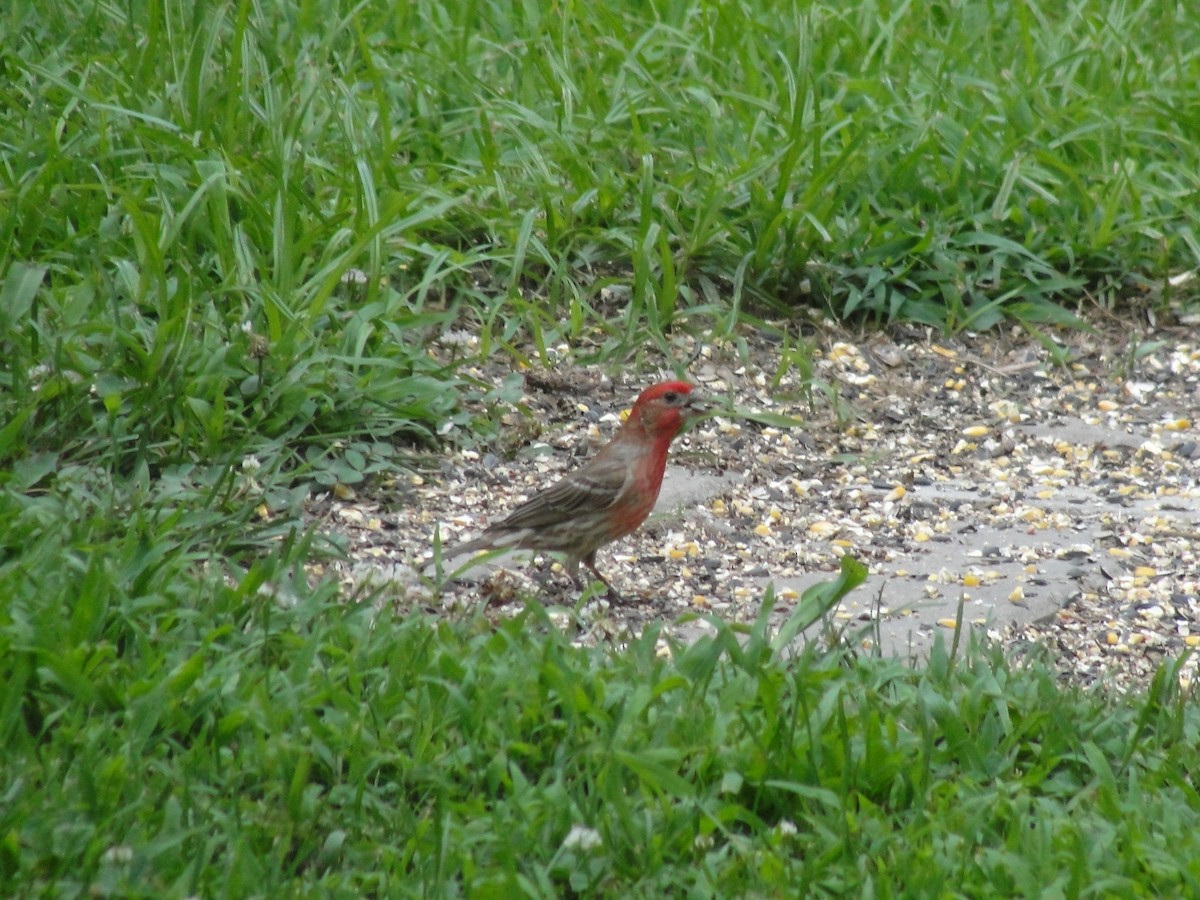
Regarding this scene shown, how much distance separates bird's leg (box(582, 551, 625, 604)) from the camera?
181 inches

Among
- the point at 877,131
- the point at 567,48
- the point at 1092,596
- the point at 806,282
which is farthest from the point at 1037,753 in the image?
the point at 567,48

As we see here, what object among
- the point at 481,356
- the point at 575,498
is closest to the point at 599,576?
the point at 575,498

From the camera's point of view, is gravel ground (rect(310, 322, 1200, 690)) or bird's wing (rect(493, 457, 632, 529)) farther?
bird's wing (rect(493, 457, 632, 529))

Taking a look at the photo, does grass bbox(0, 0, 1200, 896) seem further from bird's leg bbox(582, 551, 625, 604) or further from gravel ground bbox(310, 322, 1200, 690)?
bird's leg bbox(582, 551, 625, 604)

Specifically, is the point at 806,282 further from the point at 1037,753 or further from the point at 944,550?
the point at 1037,753

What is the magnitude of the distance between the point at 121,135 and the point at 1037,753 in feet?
11.9

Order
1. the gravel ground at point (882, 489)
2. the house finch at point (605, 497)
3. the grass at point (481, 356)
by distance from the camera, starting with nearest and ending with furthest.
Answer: the grass at point (481, 356) < the gravel ground at point (882, 489) < the house finch at point (605, 497)

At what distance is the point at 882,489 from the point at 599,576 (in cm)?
102

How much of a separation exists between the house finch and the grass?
0.48 m

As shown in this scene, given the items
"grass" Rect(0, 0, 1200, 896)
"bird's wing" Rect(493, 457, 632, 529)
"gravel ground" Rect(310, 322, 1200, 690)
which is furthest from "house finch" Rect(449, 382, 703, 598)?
"grass" Rect(0, 0, 1200, 896)

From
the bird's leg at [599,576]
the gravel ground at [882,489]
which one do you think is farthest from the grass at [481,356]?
the bird's leg at [599,576]

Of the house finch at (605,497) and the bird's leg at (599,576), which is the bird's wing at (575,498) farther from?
the bird's leg at (599,576)

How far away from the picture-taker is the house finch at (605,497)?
4.63 m

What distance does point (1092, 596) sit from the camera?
15.3 feet
